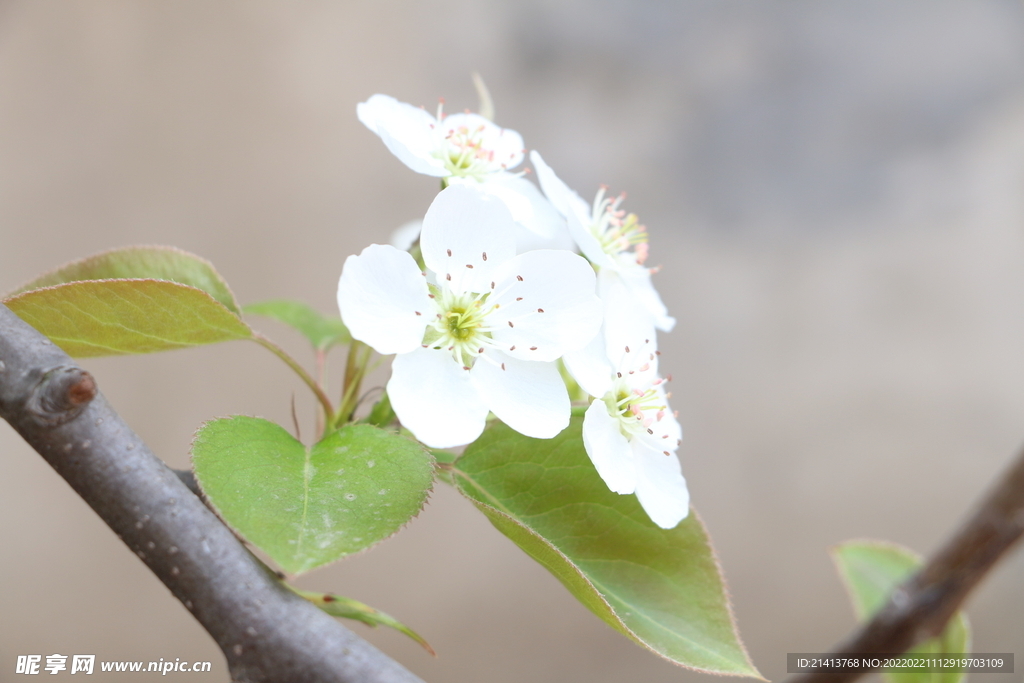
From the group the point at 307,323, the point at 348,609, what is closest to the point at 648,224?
the point at 307,323

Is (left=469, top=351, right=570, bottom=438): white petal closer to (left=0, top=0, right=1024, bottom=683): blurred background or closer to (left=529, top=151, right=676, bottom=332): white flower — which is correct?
(left=529, top=151, right=676, bottom=332): white flower

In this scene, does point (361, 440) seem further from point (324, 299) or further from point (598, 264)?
point (324, 299)

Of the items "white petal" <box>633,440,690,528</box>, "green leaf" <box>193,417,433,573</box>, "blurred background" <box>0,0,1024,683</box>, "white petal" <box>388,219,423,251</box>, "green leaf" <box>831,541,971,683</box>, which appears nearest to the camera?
"green leaf" <box>193,417,433,573</box>

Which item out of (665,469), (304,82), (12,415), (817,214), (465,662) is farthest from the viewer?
(817,214)

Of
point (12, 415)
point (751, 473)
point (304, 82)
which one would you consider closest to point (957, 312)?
point (751, 473)

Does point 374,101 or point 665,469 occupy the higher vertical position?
point 374,101

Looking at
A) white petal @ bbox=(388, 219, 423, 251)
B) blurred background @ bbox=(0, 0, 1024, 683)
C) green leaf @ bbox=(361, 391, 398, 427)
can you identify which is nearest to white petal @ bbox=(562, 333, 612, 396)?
green leaf @ bbox=(361, 391, 398, 427)
